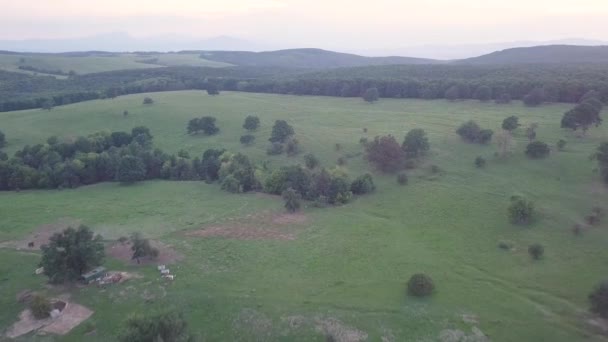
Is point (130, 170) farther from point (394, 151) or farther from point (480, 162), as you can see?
point (480, 162)

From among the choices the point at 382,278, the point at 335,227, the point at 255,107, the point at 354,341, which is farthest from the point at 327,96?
the point at 354,341

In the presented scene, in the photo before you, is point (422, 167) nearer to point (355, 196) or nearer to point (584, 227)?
point (355, 196)

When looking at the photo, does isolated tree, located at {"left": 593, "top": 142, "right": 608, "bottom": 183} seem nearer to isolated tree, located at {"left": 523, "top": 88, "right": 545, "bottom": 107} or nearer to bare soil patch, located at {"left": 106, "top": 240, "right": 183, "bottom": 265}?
isolated tree, located at {"left": 523, "top": 88, "right": 545, "bottom": 107}

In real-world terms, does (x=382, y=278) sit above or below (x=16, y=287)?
above

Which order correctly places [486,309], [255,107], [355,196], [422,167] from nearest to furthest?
[486,309], [355,196], [422,167], [255,107]

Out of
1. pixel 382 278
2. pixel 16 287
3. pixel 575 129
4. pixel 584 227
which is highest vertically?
pixel 575 129

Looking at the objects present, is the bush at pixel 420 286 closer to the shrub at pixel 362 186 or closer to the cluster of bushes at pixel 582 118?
the shrub at pixel 362 186

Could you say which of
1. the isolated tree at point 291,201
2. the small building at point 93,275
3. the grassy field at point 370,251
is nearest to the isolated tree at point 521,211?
the grassy field at point 370,251

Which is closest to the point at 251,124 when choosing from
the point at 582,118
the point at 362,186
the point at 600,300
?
the point at 362,186
